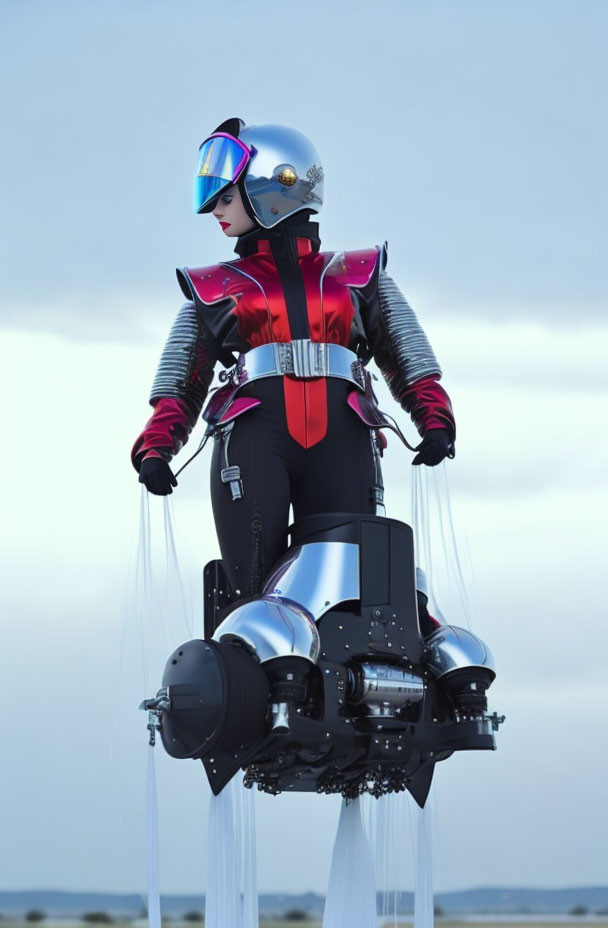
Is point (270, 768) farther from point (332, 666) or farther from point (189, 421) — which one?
point (189, 421)

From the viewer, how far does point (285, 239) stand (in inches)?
239

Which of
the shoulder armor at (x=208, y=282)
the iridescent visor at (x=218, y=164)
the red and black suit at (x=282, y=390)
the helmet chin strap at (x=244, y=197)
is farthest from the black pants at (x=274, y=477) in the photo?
the iridescent visor at (x=218, y=164)

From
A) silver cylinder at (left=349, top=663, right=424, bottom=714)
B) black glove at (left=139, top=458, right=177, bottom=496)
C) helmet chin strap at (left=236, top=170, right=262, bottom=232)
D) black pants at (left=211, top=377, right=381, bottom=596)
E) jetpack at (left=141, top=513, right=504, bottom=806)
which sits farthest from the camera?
helmet chin strap at (left=236, top=170, right=262, bottom=232)

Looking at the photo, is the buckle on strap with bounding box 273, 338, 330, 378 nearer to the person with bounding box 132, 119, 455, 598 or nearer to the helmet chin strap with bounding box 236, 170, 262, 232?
the person with bounding box 132, 119, 455, 598

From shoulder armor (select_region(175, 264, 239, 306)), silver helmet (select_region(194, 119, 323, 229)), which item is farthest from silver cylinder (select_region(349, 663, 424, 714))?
silver helmet (select_region(194, 119, 323, 229))

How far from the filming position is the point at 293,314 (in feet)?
19.4

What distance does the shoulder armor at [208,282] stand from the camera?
19.6 ft

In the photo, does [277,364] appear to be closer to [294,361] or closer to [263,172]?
[294,361]

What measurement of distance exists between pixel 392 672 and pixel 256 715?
0.56m

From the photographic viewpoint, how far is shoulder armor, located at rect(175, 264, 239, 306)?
597 centimetres

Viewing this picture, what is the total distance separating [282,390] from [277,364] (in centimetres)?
10

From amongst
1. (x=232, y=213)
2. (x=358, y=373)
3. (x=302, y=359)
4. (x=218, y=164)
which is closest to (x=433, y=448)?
(x=358, y=373)

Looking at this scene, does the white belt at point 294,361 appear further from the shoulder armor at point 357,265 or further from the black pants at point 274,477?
the shoulder armor at point 357,265

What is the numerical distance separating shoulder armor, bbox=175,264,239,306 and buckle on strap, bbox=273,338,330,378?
30 centimetres
